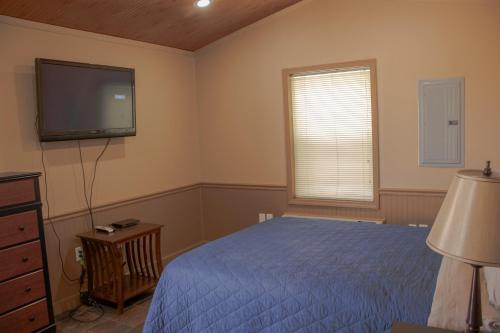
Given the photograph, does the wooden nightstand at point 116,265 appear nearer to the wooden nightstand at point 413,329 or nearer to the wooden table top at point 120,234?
the wooden table top at point 120,234

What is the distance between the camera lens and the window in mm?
4094

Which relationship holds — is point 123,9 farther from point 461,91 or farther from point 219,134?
point 461,91

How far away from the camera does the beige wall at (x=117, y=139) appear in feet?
10.8

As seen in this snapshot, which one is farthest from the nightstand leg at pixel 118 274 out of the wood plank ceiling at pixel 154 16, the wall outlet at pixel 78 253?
the wood plank ceiling at pixel 154 16

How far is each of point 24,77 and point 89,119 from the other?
57 cm

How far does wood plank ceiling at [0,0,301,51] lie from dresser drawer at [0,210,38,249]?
1474 millimetres

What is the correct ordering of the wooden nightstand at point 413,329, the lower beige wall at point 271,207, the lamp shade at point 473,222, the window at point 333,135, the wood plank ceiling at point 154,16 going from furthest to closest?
the window at point 333,135 < the lower beige wall at point 271,207 < the wood plank ceiling at point 154,16 < the wooden nightstand at point 413,329 < the lamp shade at point 473,222

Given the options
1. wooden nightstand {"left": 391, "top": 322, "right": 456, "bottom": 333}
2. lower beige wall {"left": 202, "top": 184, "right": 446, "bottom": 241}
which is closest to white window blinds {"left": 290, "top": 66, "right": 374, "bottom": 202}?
lower beige wall {"left": 202, "top": 184, "right": 446, "bottom": 241}

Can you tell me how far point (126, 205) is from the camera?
4.18m

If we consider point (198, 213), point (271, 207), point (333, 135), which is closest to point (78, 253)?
point (198, 213)

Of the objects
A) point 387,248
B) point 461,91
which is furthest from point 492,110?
point 387,248

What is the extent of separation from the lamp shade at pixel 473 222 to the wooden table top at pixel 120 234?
108 inches

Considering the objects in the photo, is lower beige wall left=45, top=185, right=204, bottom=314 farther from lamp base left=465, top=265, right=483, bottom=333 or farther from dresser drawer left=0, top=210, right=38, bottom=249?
lamp base left=465, top=265, right=483, bottom=333

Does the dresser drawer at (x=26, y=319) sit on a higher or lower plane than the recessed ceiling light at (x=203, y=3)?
lower
